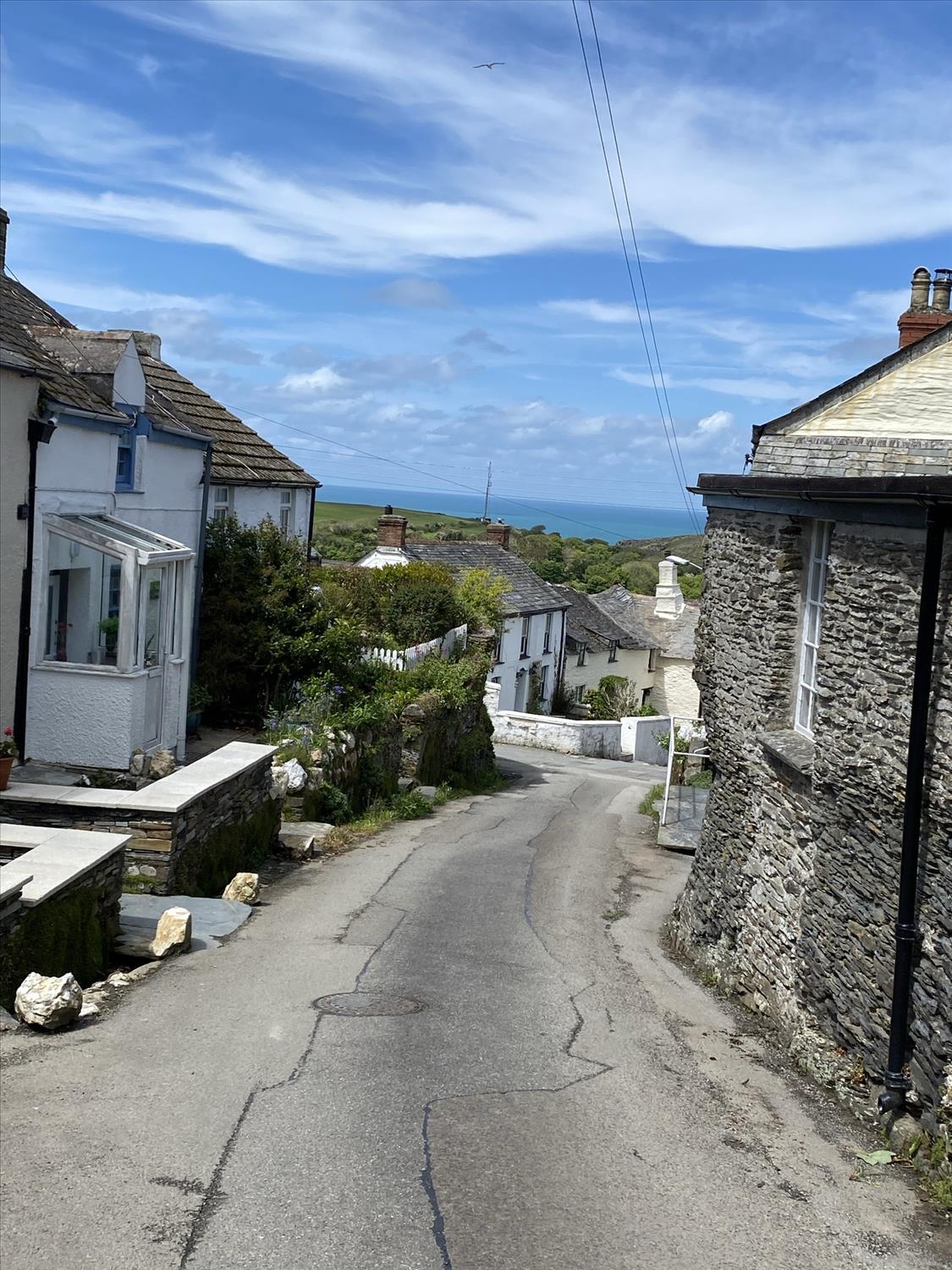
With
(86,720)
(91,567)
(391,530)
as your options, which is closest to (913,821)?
(86,720)

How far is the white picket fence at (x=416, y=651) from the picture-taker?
82.7ft

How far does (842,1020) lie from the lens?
8.89 metres

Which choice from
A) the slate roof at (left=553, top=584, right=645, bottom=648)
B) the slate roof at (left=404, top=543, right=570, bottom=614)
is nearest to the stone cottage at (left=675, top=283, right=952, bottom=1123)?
the slate roof at (left=404, top=543, right=570, bottom=614)

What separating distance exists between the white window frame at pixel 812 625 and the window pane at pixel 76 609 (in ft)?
27.8

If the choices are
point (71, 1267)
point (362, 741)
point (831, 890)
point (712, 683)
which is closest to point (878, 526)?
point (831, 890)

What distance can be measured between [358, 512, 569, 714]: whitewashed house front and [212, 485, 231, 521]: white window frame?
731 inches

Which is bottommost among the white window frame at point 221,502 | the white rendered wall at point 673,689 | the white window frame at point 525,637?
the white rendered wall at point 673,689

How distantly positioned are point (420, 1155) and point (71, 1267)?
1.98 m

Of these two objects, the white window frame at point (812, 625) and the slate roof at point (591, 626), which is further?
the slate roof at point (591, 626)

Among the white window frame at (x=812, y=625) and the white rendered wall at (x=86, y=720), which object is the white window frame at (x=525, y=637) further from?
the white window frame at (x=812, y=625)

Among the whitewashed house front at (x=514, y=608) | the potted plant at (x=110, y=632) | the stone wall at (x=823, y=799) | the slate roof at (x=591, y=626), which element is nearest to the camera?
the stone wall at (x=823, y=799)

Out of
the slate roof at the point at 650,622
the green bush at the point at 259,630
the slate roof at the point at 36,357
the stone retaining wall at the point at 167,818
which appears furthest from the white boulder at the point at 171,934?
A: the slate roof at the point at 650,622

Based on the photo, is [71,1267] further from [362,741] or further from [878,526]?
[362,741]

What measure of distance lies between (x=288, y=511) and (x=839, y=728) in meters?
19.0
